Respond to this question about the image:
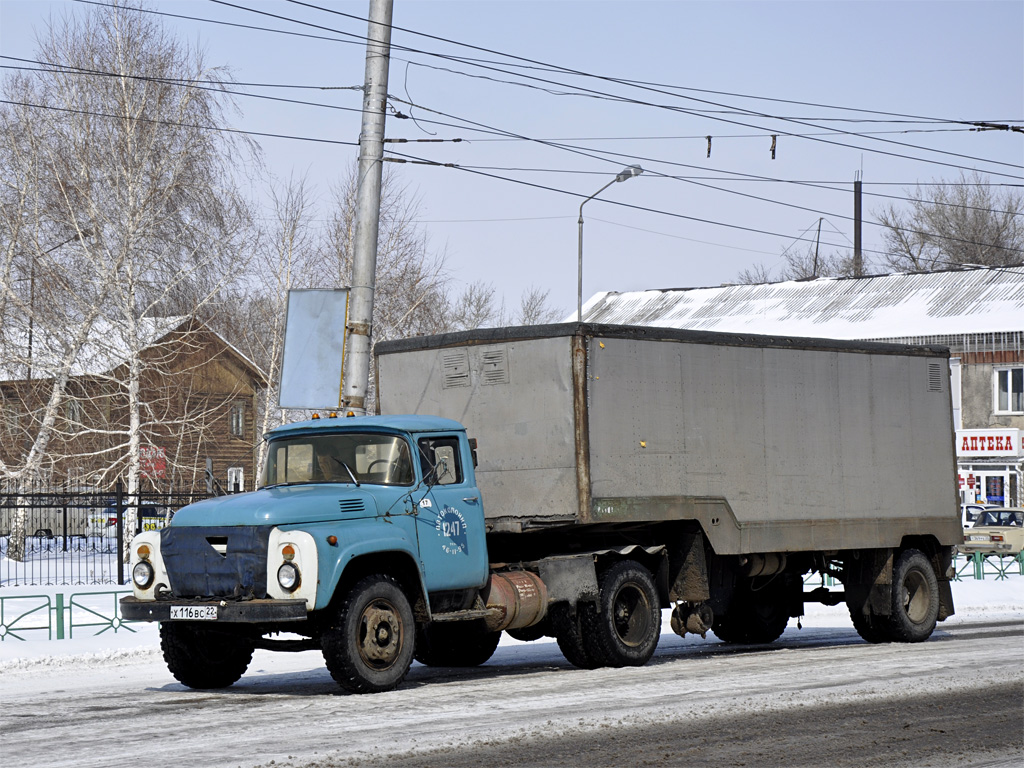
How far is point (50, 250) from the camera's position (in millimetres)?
29078

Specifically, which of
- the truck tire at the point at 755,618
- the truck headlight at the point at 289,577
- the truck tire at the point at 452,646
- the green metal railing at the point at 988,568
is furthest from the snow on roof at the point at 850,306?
the truck headlight at the point at 289,577

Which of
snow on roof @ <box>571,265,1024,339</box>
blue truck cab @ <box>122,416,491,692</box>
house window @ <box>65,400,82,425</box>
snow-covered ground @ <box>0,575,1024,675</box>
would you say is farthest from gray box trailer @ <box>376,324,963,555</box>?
snow on roof @ <box>571,265,1024,339</box>

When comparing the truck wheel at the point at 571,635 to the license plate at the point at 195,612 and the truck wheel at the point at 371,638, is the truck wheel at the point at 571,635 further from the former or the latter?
the license plate at the point at 195,612

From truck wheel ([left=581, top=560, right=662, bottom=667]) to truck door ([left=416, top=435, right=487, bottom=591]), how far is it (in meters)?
1.44

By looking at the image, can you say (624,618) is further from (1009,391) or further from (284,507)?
(1009,391)

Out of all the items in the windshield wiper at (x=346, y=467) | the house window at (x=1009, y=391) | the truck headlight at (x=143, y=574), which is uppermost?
the house window at (x=1009, y=391)

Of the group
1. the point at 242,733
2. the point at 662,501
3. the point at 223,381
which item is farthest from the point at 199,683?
the point at 223,381

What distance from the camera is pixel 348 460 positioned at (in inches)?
481

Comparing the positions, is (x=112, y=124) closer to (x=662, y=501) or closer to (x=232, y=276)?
(x=232, y=276)

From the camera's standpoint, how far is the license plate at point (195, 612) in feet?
35.8

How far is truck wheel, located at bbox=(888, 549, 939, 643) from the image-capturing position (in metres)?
16.3

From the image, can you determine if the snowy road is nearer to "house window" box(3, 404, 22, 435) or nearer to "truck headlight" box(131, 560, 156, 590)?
"truck headlight" box(131, 560, 156, 590)

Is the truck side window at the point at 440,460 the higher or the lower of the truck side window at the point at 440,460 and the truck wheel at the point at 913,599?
the higher

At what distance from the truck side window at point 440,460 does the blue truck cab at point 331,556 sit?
12 millimetres
